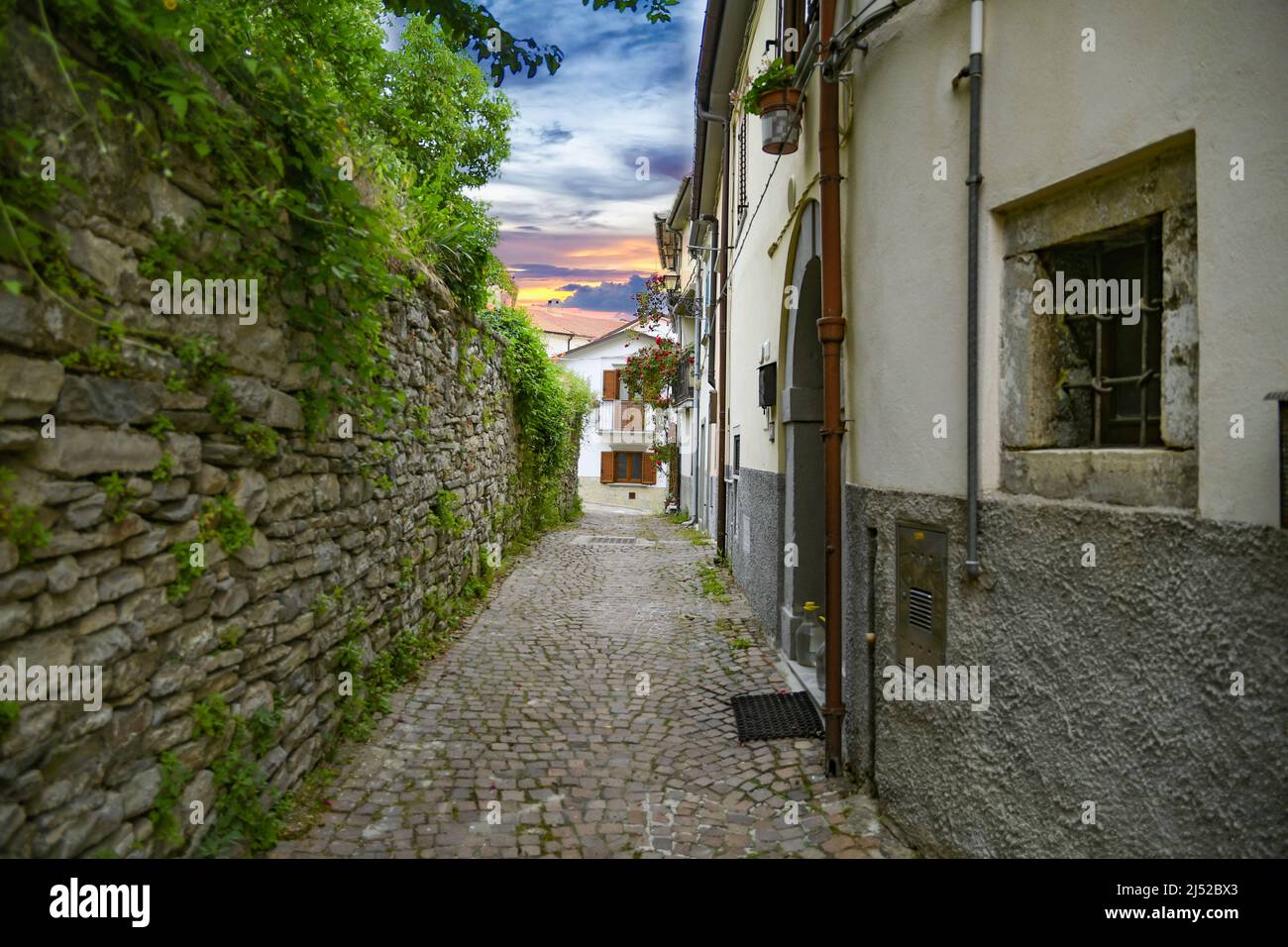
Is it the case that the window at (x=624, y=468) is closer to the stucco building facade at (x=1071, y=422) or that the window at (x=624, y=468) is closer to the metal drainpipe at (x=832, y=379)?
the metal drainpipe at (x=832, y=379)

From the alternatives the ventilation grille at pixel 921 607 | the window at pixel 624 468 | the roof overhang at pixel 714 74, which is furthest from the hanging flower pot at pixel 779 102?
the window at pixel 624 468

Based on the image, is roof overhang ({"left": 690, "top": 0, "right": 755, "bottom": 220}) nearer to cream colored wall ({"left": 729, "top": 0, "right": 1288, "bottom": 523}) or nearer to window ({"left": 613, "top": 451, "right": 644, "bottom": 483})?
cream colored wall ({"left": 729, "top": 0, "right": 1288, "bottom": 523})

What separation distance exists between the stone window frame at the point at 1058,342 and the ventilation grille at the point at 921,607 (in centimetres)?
63

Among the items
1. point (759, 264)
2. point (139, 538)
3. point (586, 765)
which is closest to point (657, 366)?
point (759, 264)

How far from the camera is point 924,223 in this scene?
344 centimetres

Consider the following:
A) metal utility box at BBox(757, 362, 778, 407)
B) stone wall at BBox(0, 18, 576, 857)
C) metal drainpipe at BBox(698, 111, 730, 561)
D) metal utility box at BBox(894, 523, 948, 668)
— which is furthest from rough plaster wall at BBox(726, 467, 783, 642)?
stone wall at BBox(0, 18, 576, 857)

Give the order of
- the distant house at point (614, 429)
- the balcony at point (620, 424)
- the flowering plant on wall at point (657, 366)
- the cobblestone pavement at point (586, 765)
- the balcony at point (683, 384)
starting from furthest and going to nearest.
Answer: the balcony at point (620, 424) < the distant house at point (614, 429) < the balcony at point (683, 384) < the flowering plant on wall at point (657, 366) < the cobblestone pavement at point (586, 765)

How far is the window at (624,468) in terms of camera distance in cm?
4028

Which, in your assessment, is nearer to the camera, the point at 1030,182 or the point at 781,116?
the point at 1030,182

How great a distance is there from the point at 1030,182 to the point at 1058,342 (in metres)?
0.57

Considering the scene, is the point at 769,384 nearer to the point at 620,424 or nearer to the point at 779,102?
the point at 779,102

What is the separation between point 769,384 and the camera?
6977 mm

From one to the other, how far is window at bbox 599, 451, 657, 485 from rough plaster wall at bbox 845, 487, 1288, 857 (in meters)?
36.7
